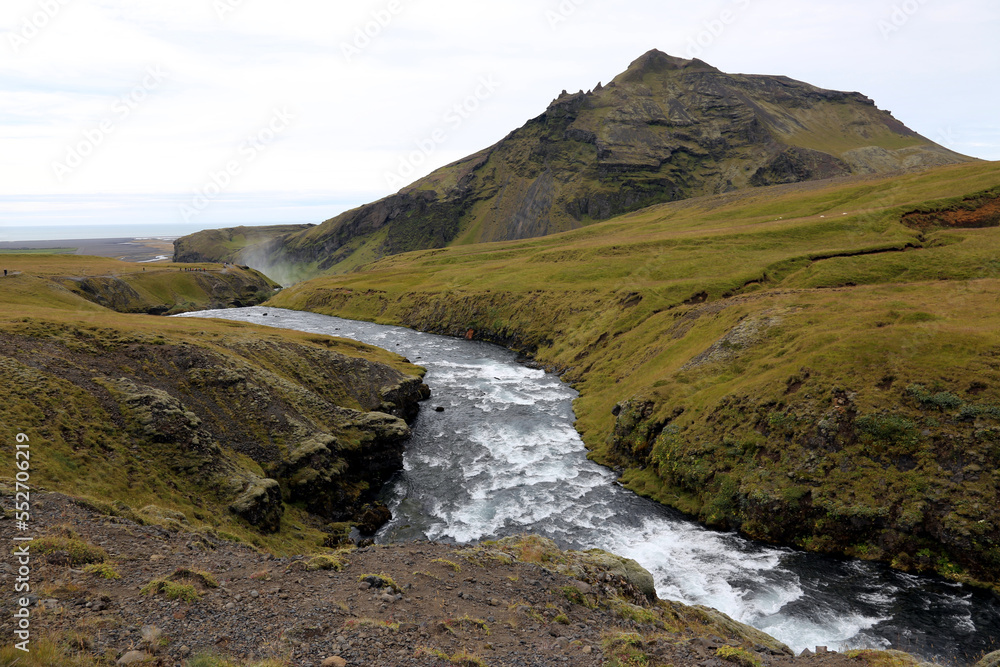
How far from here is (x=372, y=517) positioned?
117 ft

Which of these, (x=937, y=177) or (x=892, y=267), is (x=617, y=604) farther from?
(x=937, y=177)

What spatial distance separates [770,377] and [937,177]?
102 metres

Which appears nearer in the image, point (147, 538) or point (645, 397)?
point (147, 538)

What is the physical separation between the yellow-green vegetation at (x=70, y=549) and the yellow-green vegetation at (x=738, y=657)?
21.7m

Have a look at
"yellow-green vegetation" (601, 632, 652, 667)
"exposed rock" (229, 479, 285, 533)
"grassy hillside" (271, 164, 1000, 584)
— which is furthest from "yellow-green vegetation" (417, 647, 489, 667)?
"grassy hillside" (271, 164, 1000, 584)

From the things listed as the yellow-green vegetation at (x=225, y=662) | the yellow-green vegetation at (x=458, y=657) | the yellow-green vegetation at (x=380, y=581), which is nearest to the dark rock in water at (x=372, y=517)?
the yellow-green vegetation at (x=380, y=581)

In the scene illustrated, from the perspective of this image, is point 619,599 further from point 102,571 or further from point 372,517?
point 372,517

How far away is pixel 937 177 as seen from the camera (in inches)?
4117

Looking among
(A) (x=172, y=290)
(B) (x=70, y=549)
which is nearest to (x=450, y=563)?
(B) (x=70, y=549)

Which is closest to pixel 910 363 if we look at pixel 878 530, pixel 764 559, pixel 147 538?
pixel 878 530

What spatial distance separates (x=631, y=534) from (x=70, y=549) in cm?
2987

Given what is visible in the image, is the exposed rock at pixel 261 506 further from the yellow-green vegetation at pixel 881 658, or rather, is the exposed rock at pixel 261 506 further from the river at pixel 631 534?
the yellow-green vegetation at pixel 881 658

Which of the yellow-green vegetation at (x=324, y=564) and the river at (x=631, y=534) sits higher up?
the yellow-green vegetation at (x=324, y=564)

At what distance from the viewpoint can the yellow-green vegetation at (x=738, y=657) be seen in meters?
16.9
